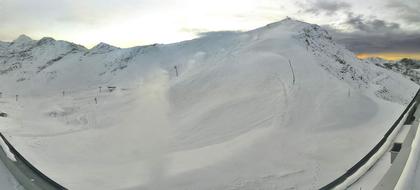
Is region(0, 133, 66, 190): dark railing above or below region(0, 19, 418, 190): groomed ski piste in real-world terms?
above

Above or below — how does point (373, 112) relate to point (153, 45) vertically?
below

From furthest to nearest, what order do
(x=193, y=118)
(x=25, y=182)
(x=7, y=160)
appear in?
(x=193, y=118), (x=7, y=160), (x=25, y=182)

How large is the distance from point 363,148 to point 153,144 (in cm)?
1404

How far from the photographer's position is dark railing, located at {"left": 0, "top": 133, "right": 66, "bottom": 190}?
8.18m

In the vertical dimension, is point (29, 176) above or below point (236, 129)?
above

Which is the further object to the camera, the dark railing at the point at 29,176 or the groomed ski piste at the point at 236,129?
the groomed ski piste at the point at 236,129

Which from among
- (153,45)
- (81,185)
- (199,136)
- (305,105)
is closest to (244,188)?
(81,185)

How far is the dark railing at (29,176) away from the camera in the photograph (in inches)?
322

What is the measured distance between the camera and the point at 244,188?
17203 millimetres

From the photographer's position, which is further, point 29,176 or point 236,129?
point 236,129

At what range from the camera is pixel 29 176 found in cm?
859

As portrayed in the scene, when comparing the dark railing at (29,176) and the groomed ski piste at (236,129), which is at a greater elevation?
the dark railing at (29,176)

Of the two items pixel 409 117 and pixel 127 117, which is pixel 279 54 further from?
pixel 409 117

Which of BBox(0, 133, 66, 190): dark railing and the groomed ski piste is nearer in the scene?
BBox(0, 133, 66, 190): dark railing
